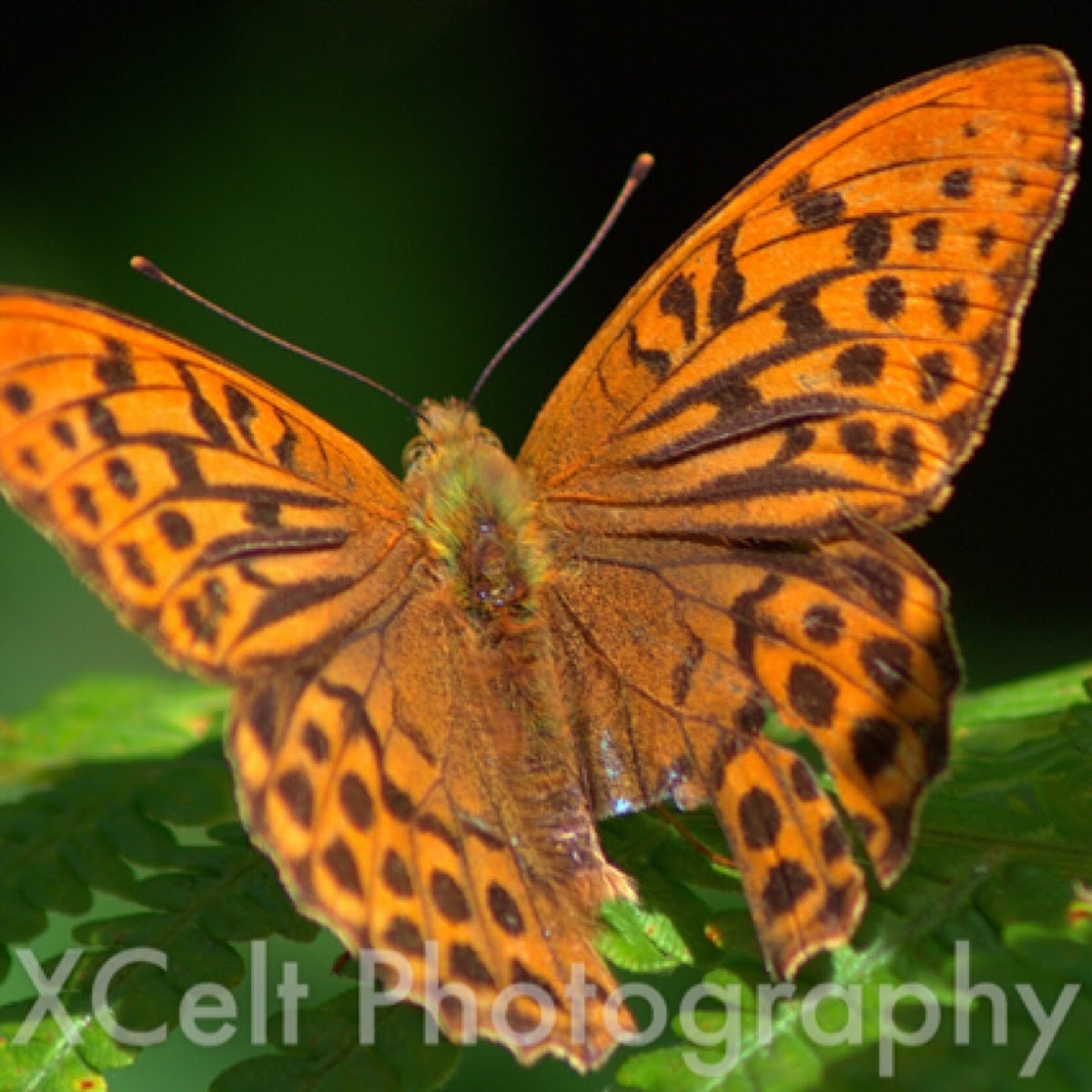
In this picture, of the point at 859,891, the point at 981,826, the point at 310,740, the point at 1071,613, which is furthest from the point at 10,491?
the point at 1071,613

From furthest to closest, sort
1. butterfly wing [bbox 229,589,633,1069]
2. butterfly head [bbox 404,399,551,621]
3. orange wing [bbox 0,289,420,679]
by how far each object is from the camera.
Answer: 1. butterfly head [bbox 404,399,551,621]
2. orange wing [bbox 0,289,420,679]
3. butterfly wing [bbox 229,589,633,1069]

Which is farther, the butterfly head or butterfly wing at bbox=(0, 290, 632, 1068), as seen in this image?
the butterfly head

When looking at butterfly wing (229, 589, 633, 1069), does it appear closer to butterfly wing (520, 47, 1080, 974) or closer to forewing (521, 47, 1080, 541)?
butterfly wing (520, 47, 1080, 974)

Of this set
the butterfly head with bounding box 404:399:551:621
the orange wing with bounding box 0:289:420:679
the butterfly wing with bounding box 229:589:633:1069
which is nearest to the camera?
the butterfly wing with bounding box 229:589:633:1069

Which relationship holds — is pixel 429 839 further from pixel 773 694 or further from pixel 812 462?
pixel 812 462

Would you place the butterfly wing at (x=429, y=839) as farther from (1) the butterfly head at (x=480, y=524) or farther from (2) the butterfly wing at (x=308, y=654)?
(1) the butterfly head at (x=480, y=524)

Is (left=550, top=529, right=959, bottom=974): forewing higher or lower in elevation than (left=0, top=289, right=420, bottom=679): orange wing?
lower

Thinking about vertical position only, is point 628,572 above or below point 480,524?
below

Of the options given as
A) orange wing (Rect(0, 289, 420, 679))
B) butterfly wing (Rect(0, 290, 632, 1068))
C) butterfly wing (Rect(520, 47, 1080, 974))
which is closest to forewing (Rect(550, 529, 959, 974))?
butterfly wing (Rect(520, 47, 1080, 974))

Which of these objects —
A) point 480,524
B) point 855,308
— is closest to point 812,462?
point 855,308
